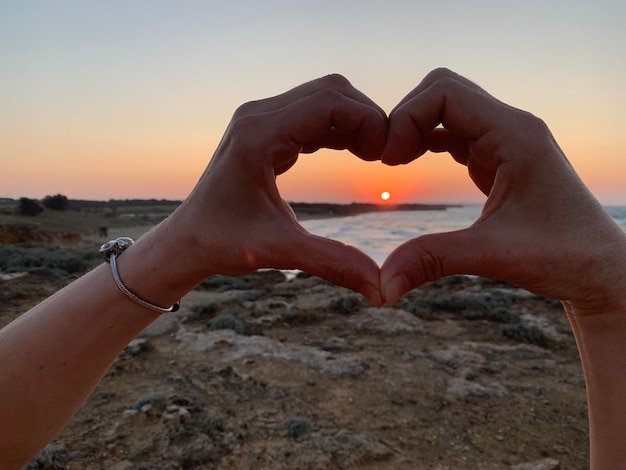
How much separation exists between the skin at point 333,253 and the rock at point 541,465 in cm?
300

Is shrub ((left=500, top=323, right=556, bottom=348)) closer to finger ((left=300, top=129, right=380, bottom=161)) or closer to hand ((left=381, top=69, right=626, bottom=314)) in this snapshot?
hand ((left=381, top=69, right=626, bottom=314))

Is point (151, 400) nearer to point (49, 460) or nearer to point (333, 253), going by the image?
point (49, 460)

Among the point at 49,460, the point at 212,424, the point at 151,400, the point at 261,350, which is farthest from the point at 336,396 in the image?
the point at 49,460

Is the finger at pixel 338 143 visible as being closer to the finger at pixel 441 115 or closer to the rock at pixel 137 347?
the finger at pixel 441 115

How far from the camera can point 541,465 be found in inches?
153

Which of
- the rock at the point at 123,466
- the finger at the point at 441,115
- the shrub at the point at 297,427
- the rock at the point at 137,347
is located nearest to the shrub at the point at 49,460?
the rock at the point at 123,466

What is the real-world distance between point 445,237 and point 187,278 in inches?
36.6

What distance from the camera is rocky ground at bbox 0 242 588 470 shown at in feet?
13.0

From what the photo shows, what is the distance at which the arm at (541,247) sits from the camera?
129cm

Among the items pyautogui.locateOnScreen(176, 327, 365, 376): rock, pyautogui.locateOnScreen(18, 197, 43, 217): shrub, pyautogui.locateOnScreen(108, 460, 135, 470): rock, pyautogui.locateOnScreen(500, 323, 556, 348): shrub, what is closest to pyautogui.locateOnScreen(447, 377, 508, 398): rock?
pyautogui.locateOnScreen(176, 327, 365, 376): rock

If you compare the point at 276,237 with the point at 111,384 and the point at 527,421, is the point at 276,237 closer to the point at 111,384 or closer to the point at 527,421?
the point at 527,421

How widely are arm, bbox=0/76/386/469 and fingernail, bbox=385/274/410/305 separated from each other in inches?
1.9

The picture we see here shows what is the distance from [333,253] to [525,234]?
62cm

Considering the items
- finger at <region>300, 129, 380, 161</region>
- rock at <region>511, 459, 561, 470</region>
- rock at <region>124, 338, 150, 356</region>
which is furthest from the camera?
rock at <region>124, 338, 150, 356</region>
